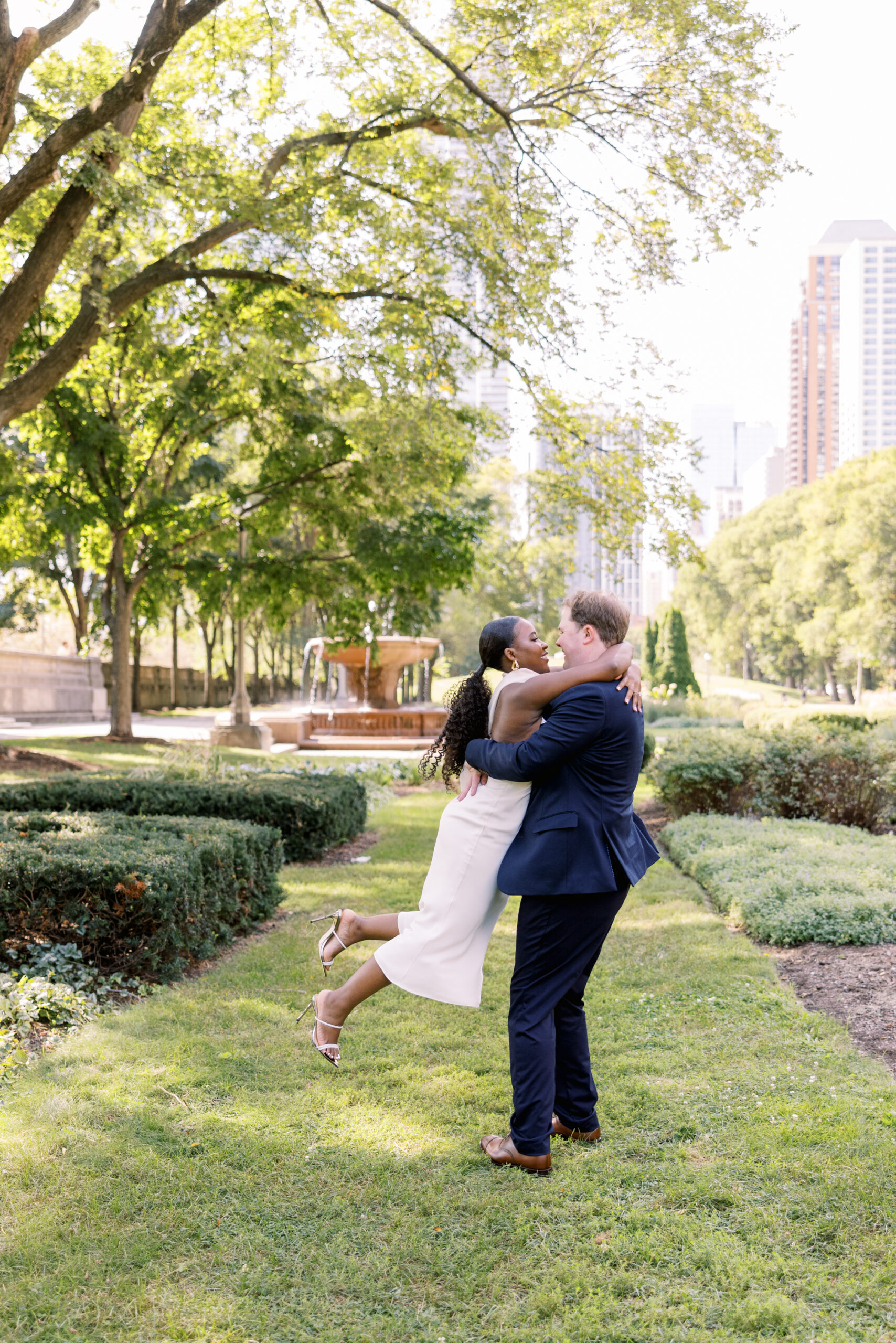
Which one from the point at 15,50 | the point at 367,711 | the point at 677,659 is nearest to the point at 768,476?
the point at 677,659

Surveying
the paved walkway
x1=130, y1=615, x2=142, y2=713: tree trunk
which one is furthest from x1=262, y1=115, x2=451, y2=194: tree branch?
x1=130, y1=615, x2=142, y2=713: tree trunk

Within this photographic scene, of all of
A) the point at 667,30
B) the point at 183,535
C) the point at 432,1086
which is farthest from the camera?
the point at 183,535

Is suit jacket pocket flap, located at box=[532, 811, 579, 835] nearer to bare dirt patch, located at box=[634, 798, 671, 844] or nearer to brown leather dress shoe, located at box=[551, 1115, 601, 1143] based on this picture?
brown leather dress shoe, located at box=[551, 1115, 601, 1143]

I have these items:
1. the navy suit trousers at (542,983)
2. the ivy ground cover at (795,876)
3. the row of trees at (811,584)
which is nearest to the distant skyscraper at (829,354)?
the row of trees at (811,584)

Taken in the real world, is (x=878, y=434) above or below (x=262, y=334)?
above

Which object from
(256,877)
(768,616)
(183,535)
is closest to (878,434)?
(768,616)

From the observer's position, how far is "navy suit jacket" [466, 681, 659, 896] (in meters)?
3.25

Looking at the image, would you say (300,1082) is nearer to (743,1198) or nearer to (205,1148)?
(205,1148)

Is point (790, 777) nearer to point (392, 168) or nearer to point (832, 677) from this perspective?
point (392, 168)

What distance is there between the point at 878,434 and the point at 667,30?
3711 inches

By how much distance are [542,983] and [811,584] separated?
48401mm

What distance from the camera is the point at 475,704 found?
142 inches

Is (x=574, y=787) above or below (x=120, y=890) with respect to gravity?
above

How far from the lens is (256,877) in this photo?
6.86m
